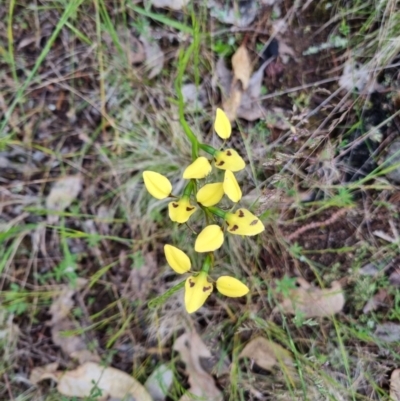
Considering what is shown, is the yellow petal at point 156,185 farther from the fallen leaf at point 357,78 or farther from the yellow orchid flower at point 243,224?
the fallen leaf at point 357,78

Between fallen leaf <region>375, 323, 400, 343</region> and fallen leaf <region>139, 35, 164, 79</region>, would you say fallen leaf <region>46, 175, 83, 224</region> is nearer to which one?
fallen leaf <region>139, 35, 164, 79</region>

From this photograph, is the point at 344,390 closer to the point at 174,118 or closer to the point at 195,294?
the point at 195,294

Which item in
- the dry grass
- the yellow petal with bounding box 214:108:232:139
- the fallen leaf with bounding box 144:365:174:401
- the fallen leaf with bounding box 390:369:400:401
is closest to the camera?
the yellow petal with bounding box 214:108:232:139

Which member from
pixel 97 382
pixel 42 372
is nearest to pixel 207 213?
pixel 97 382

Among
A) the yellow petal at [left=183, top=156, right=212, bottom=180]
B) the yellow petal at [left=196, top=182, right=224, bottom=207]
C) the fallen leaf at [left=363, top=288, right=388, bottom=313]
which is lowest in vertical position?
the fallen leaf at [left=363, top=288, right=388, bottom=313]

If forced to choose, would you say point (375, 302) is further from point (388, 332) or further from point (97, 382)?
point (97, 382)

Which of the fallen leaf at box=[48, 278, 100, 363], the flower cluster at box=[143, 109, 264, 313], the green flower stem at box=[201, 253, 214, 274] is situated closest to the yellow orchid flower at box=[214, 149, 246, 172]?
the flower cluster at box=[143, 109, 264, 313]

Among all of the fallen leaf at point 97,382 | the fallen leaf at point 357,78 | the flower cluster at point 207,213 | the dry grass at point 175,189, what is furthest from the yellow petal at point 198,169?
the fallen leaf at point 97,382
